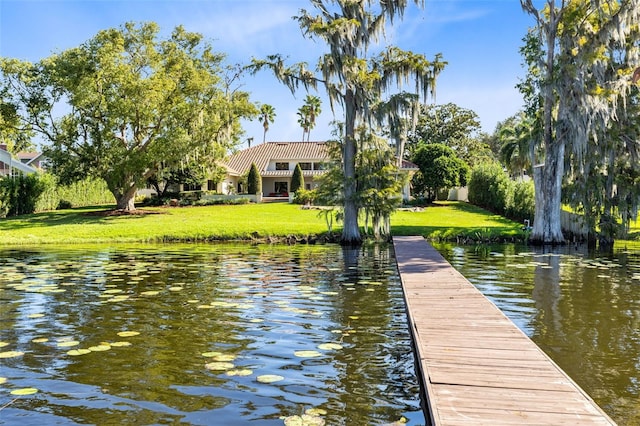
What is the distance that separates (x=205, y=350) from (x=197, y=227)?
2156 cm

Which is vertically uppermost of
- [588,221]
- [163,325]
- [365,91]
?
[365,91]

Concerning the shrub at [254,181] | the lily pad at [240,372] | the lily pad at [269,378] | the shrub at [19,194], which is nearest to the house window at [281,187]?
the shrub at [254,181]

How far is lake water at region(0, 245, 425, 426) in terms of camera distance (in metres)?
5.20

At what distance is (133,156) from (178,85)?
590cm

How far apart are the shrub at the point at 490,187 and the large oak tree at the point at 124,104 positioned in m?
19.8

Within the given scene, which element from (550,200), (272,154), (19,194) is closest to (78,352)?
(550,200)

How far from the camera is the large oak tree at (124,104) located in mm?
33938

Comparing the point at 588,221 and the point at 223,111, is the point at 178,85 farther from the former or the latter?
the point at 588,221

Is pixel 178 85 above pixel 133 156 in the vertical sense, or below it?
above

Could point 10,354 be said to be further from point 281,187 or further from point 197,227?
point 281,187

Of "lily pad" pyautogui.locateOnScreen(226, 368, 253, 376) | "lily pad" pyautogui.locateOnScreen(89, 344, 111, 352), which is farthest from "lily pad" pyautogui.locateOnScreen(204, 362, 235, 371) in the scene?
"lily pad" pyautogui.locateOnScreen(89, 344, 111, 352)

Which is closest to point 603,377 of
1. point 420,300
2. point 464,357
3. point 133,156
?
point 464,357

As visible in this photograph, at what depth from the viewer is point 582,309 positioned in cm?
983

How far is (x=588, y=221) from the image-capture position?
2352 centimetres
